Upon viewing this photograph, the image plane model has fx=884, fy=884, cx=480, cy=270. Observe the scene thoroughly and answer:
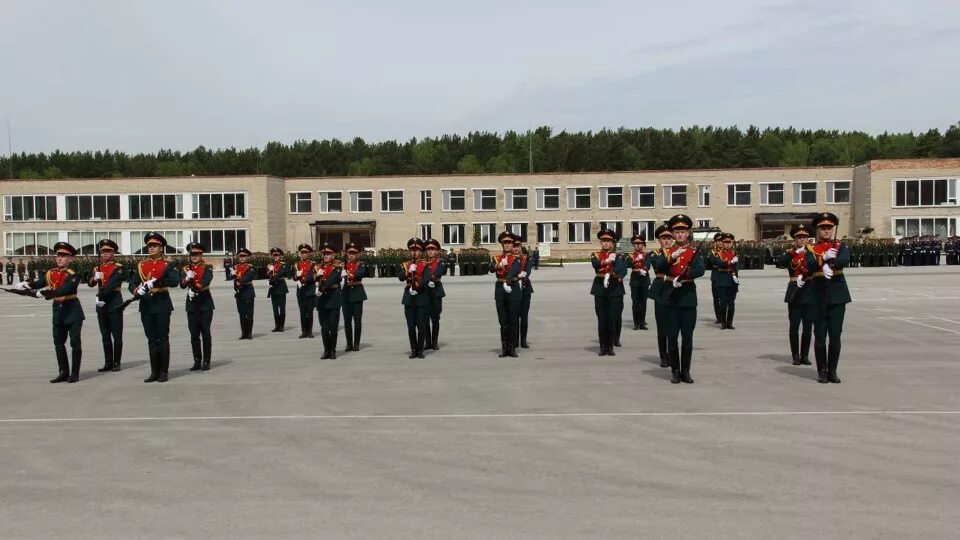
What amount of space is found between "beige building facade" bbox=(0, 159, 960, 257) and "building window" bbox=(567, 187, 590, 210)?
0.08 m

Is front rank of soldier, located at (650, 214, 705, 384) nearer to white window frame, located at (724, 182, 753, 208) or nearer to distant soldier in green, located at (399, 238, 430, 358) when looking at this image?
distant soldier in green, located at (399, 238, 430, 358)

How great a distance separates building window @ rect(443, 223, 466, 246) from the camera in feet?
244

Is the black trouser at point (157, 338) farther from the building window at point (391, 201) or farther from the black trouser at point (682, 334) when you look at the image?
the building window at point (391, 201)

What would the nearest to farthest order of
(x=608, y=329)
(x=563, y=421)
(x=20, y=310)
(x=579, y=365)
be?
(x=563, y=421) → (x=579, y=365) → (x=608, y=329) → (x=20, y=310)

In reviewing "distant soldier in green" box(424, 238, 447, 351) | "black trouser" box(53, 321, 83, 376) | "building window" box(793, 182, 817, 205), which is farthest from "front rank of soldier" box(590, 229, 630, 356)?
"building window" box(793, 182, 817, 205)

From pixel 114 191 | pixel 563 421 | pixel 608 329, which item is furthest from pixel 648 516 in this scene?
pixel 114 191

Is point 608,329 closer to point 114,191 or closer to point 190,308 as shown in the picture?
point 190,308

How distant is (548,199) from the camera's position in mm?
73750

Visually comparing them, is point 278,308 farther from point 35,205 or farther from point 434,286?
point 35,205

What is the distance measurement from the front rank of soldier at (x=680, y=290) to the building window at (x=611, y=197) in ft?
206

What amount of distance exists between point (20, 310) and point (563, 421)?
935 inches

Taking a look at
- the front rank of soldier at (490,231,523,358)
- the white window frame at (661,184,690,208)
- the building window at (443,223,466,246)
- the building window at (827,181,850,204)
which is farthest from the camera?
the building window at (443,223,466,246)

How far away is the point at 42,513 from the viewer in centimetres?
583

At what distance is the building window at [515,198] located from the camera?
7400 centimetres
